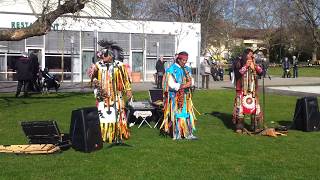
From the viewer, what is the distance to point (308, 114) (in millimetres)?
11805

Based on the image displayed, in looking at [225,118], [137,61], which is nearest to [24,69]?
[225,118]

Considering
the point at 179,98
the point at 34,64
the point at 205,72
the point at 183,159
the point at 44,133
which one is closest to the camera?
the point at 183,159

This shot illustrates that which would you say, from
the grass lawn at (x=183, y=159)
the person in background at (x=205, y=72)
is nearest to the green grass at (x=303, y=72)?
the person in background at (x=205, y=72)

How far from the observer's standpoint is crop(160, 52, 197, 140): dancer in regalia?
10.4m

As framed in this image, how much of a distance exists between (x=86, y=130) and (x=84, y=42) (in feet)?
87.8

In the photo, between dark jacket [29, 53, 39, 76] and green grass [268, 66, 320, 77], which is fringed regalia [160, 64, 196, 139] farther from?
green grass [268, 66, 320, 77]

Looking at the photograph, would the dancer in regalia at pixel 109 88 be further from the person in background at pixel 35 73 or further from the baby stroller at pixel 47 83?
the baby stroller at pixel 47 83

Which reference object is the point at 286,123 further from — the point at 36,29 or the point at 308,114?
the point at 36,29

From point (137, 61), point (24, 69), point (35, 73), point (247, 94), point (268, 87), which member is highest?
point (137, 61)

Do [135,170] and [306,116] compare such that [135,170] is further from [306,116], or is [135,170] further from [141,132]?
[306,116]

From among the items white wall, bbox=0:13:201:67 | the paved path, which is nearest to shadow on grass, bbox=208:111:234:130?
the paved path

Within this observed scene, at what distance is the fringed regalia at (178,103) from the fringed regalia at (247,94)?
1.36 metres

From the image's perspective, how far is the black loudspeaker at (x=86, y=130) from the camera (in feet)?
29.7

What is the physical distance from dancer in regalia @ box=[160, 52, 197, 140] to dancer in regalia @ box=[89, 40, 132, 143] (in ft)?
2.65
